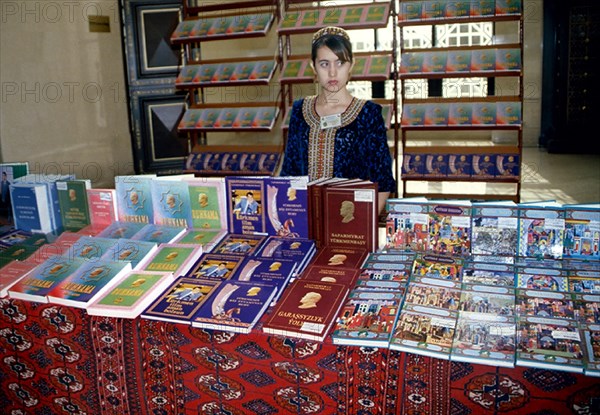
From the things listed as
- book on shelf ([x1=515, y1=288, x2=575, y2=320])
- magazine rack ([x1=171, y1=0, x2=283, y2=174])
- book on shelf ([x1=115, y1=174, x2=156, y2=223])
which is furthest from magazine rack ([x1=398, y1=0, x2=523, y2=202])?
book on shelf ([x1=515, y1=288, x2=575, y2=320])

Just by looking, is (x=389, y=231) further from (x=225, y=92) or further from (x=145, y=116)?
(x=225, y=92)

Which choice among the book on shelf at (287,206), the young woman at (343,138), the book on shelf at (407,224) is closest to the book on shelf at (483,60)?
the young woman at (343,138)

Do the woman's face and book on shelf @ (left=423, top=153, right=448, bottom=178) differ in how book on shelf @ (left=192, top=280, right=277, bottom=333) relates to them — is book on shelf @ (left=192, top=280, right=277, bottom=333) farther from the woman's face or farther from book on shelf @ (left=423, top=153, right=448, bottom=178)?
book on shelf @ (left=423, top=153, right=448, bottom=178)

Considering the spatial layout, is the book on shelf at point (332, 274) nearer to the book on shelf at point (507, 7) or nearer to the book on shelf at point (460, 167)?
the book on shelf at point (460, 167)

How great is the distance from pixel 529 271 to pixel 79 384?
1583mm

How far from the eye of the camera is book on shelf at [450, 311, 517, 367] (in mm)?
1478

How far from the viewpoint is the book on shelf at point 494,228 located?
198 centimetres

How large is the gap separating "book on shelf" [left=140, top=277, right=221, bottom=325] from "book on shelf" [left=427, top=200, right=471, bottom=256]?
791mm

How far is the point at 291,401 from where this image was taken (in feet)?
5.64

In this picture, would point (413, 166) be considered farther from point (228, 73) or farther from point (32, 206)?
point (32, 206)

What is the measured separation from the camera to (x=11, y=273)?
2191 mm

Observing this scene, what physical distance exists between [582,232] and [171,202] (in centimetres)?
154

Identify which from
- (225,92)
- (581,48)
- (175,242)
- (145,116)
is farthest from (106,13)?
(581,48)

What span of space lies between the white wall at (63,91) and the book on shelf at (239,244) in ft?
14.8
